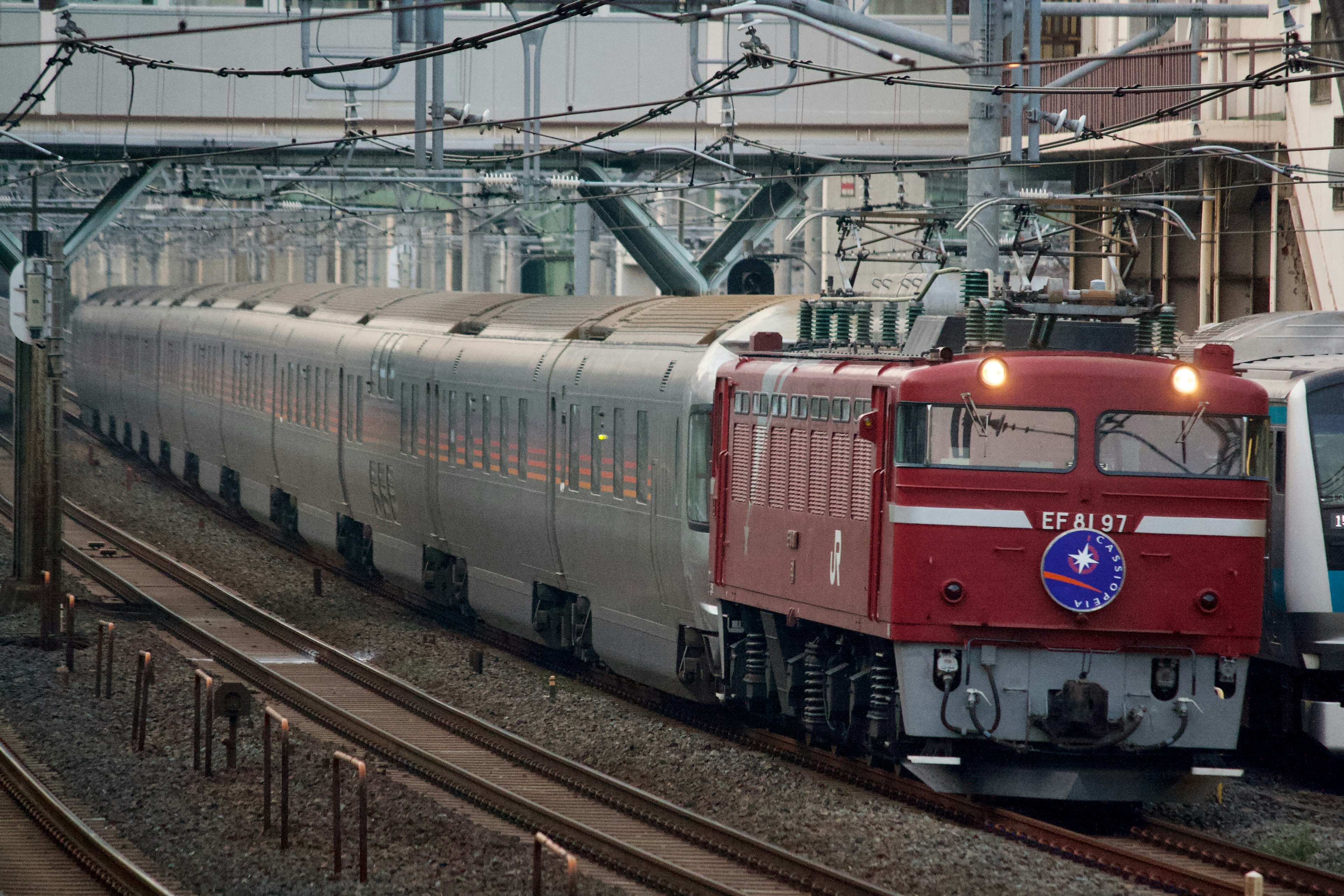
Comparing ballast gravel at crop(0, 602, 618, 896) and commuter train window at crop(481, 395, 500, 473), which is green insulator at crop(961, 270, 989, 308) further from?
commuter train window at crop(481, 395, 500, 473)

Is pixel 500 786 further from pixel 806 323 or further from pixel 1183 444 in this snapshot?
pixel 1183 444

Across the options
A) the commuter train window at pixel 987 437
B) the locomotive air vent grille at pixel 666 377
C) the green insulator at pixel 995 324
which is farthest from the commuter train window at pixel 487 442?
the commuter train window at pixel 987 437

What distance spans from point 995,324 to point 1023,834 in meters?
3.26

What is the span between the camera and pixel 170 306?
38062mm

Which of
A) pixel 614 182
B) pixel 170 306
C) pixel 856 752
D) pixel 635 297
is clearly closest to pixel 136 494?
pixel 170 306

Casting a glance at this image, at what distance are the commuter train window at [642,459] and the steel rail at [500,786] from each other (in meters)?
2.27

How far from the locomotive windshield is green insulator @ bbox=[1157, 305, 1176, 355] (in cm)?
167

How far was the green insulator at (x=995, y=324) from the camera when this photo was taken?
12.3 meters

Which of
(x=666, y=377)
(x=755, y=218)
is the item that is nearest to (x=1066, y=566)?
(x=666, y=377)

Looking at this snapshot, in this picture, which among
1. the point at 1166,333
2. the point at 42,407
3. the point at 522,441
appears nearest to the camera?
the point at 1166,333

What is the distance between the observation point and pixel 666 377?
51.1 feet

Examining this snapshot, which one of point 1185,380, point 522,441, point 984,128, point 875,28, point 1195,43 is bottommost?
point 522,441

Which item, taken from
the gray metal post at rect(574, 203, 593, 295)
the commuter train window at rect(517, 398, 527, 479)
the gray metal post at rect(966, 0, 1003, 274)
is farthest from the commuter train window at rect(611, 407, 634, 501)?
the gray metal post at rect(574, 203, 593, 295)

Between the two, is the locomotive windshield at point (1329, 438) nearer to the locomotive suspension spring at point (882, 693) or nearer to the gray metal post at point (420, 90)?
the locomotive suspension spring at point (882, 693)
